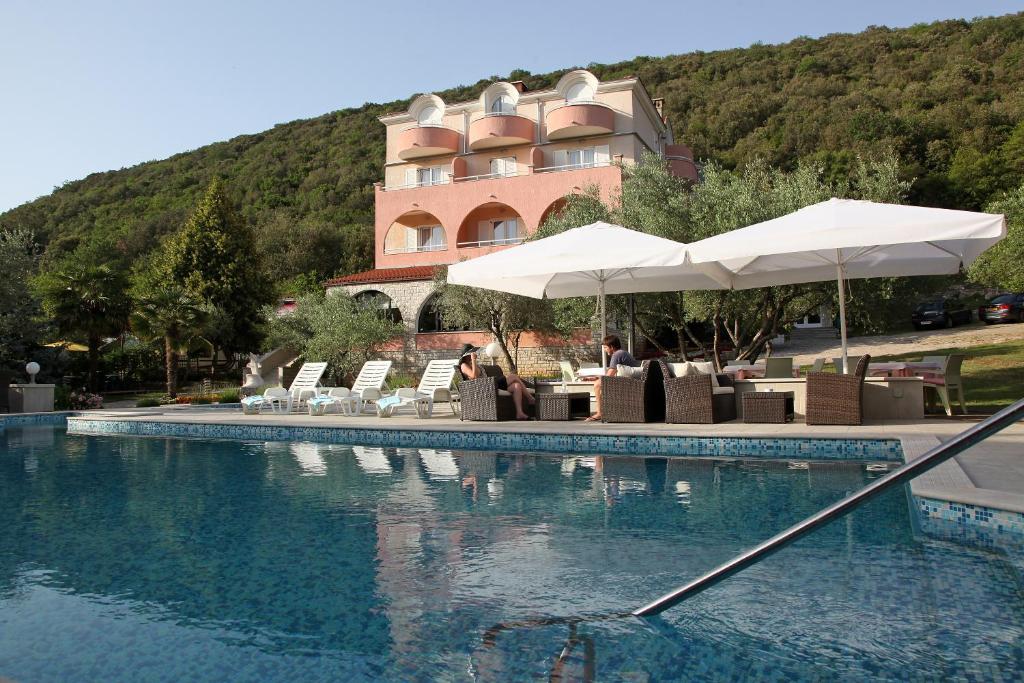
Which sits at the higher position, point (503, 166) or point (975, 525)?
point (503, 166)

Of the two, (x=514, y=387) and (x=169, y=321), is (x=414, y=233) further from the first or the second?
(x=514, y=387)

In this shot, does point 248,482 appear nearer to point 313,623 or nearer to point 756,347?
point 313,623

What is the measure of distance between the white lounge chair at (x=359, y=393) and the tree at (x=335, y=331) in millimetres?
8867

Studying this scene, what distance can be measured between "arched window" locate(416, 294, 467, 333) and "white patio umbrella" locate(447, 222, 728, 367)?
14.8m

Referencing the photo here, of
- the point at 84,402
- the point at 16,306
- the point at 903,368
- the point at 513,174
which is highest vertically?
→ the point at 513,174

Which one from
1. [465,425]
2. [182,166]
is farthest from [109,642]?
[182,166]

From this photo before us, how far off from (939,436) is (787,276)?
477 centimetres

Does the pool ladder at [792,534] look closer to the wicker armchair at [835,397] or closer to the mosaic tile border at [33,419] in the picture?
the wicker armchair at [835,397]

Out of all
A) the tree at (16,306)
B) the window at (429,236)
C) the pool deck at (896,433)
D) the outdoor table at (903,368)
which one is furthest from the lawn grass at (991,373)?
the tree at (16,306)

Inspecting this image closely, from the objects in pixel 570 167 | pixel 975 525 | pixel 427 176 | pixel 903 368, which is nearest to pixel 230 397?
pixel 570 167

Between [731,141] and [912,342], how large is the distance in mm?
25169

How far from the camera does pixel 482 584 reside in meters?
3.92

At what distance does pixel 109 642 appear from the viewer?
3.25 metres

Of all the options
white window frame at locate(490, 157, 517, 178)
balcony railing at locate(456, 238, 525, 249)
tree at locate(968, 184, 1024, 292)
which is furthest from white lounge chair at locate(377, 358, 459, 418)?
white window frame at locate(490, 157, 517, 178)
